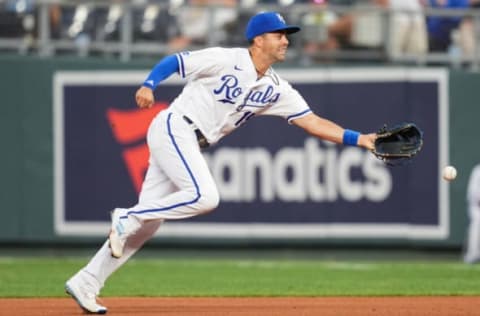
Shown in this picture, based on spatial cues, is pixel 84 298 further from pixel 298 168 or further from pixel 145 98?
pixel 298 168

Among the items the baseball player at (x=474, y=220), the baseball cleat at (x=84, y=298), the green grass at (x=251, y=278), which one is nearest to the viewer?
the baseball cleat at (x=84, y=298)

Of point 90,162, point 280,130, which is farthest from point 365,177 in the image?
point 90,162

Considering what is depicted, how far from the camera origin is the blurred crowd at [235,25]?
14148 mm

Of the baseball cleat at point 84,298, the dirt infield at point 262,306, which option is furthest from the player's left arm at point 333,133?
the baseball cleat at point 84,298

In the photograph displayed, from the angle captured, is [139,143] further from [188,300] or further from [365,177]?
[188,300]

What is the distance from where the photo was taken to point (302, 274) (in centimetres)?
1223

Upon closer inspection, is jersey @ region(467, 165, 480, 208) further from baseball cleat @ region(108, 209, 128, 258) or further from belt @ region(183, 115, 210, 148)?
baseball cleat @ region(108, 209, 128, 258)

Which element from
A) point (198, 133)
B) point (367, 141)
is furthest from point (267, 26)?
A: point (367, 141)

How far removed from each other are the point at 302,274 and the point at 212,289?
2.08 m

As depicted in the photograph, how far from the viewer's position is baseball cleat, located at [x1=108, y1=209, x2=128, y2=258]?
7711 mm

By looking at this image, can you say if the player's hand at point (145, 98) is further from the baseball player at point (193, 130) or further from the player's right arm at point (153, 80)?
the baseball player at point (193, 130)

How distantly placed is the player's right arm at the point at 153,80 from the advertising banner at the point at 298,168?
6507 millimetres

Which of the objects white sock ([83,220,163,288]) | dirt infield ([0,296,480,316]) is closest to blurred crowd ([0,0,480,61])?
dirt infield ([0,296,480,316])

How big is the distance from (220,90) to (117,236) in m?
1.21
